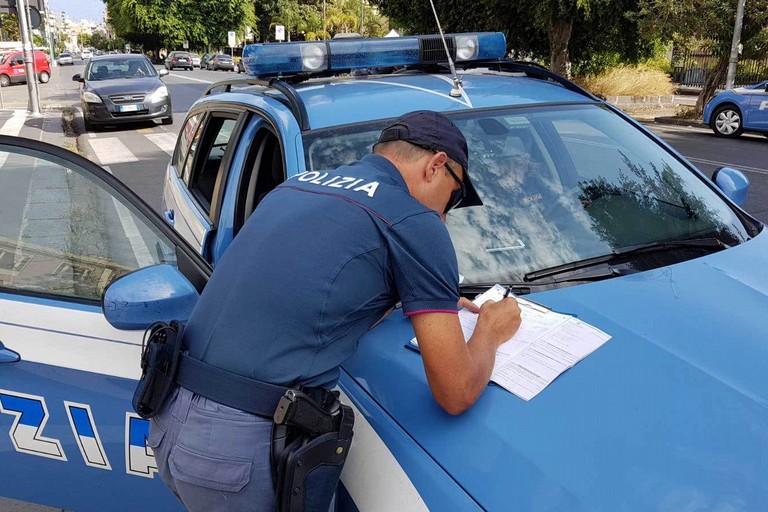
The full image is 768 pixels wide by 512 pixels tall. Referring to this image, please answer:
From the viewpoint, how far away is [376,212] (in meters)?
1.44

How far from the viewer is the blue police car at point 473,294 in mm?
1374

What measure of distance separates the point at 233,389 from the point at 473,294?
802mm

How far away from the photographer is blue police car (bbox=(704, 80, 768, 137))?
13750mm

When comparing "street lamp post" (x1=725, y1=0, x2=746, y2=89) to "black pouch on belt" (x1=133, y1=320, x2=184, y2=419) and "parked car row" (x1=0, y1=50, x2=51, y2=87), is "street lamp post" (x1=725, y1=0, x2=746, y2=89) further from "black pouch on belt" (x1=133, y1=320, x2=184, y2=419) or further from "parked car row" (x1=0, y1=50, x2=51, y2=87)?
"parked car row" (x1=0, y1=50, x2=51, y2=87)

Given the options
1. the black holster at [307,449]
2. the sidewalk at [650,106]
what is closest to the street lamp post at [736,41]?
the sidewalk at [650,106]

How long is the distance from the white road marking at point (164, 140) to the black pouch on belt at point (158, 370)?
36.3 ft

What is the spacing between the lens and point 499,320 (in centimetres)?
173

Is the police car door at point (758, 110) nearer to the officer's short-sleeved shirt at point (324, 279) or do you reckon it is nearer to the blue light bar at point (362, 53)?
the blue light bar at point (362, 53)

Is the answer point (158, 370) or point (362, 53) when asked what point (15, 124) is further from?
point (158, 370)

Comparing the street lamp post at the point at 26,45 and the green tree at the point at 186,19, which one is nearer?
the street lamp post at the point at 26,45

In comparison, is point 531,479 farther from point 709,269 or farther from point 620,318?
point 709,269

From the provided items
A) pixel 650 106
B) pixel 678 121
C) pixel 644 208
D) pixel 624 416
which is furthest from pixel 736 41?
pixel 624 416

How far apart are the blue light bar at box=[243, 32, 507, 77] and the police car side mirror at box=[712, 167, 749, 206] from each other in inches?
46.0

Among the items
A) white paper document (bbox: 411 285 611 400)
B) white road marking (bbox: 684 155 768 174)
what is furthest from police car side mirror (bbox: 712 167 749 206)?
white road marking (bbox: 684 155 768 174)
